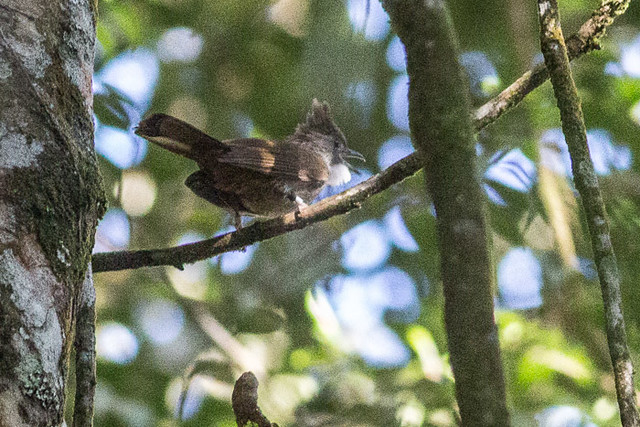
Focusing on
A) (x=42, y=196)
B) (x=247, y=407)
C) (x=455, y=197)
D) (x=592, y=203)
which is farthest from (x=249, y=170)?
(x=455, y=197)

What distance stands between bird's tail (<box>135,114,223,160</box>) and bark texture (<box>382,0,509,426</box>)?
210cm

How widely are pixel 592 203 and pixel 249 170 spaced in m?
3.10

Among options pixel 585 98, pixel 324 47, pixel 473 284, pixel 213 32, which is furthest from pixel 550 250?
pixel 473 284

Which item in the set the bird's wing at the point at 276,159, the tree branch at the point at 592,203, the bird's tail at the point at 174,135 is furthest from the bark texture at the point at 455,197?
the bird's wing at the point at 276,159

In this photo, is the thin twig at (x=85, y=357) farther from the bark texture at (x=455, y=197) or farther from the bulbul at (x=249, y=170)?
the bulbul at (x=249, y=170)

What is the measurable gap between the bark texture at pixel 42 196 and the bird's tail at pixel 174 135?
4.76 feet

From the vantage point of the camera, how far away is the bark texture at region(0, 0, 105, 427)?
67.9 inches

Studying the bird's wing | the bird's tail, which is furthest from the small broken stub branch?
the bird's wing

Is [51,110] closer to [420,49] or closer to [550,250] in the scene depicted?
[420,49]

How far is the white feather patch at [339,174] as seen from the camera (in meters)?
5.65

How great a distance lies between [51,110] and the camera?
2037 mm

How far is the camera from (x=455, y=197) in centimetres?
158

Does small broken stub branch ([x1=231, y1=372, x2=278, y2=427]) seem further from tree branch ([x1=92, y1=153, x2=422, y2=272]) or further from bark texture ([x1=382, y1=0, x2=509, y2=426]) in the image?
tree branch ([x1=92, y1=153, x2=422, y2=272])

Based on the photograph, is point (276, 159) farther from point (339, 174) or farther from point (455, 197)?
point (455, 197)
